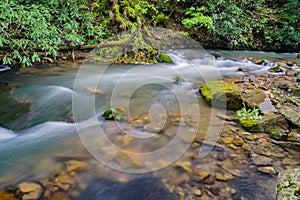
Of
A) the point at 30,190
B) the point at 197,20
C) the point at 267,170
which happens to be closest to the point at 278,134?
the point at 267,170

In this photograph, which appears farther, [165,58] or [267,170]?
[165,58]

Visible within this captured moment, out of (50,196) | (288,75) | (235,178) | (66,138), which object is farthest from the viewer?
(288,75)

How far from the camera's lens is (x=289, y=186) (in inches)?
68.7

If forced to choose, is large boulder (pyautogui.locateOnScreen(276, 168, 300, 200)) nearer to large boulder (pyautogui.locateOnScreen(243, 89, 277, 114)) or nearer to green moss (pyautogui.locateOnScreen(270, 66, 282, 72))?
large boulder (pyautogui.locateOnScreen(243, 89, 277, 114))

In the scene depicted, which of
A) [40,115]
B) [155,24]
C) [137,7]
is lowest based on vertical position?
[40,115]

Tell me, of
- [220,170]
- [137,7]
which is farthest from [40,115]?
[137,7]

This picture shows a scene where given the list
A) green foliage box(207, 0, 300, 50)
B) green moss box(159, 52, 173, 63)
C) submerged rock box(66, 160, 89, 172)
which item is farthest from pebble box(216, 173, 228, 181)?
green foliage box(207, 0, 300, 50)

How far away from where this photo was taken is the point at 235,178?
2682mm

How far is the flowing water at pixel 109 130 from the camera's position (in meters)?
2.61

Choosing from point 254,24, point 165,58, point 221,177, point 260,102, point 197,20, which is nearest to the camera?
point 221,177

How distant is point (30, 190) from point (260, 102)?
386 cm

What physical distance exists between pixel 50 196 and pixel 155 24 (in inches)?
351

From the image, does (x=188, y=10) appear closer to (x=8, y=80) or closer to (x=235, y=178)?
(x=8, y=80)

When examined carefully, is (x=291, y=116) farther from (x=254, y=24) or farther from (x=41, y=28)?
(x=254, y=24)
